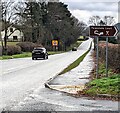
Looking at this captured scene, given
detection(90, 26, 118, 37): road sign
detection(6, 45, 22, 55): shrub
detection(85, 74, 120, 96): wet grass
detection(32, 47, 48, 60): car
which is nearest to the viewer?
detection(85, 74, 120, 96): wet grass

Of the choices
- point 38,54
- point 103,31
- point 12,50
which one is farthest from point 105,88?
point 12,50

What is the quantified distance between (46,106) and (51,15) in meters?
80.5

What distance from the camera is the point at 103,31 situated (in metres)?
15.1

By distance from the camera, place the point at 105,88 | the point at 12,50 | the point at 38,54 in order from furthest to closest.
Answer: the point at 12,50, the point at 38,54, the point at 105,88

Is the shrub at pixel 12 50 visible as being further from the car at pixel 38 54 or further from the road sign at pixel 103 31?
the road sign at pixel 103 31

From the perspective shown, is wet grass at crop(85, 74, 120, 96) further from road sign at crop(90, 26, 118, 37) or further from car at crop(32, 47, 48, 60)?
car at crop(32, 47, 48, 60)

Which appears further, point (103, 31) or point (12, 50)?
point (12, 50)

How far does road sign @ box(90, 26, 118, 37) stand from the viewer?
14.9m

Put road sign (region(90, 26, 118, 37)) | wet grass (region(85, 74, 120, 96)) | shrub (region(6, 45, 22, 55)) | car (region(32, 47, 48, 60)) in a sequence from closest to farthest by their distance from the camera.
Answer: wet grass (region(85, 74, 120, 96))
road sign (region(90, 26, 118, 37))
car (region(32, 47, 48, 60))
shrub (region(6, 45, 22, 55))

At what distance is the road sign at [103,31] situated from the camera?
14.9 m

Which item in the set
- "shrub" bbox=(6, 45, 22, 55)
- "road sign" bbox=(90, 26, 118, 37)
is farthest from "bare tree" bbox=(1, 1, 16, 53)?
"road sign" bbox=(90, 26, 118, 37)

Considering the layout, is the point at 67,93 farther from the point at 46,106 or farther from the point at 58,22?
the point at 58,22

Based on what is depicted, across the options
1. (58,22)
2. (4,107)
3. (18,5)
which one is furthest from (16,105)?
(58,22)

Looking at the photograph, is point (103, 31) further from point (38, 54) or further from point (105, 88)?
point (38, 54)
